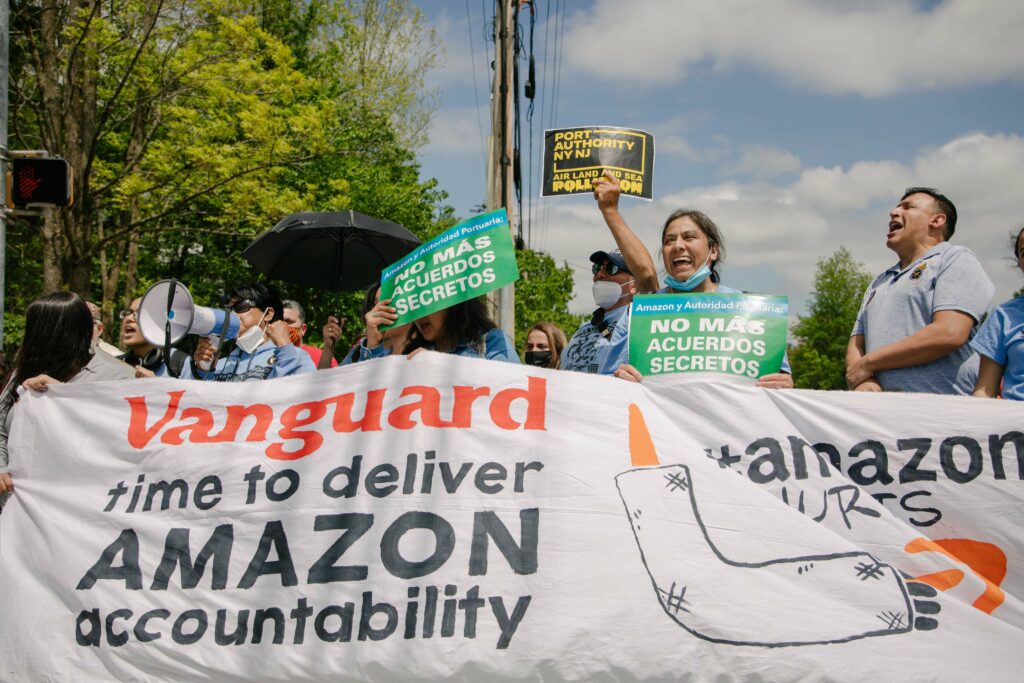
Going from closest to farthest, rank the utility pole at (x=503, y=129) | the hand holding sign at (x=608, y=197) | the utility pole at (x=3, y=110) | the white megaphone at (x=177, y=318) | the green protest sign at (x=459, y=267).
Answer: the green protest sign at (x=459, y=267)
the hand holding sign at (x=608, y=197)
the white megaphone at (x=177, y=318)
the utility pole at (x=3, y=110)
the utility pole at (x=503, y=129)

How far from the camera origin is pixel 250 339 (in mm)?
4746

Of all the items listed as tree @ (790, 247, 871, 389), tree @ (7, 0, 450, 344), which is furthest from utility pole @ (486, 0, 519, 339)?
tree @ (790, 247, 871, 389)

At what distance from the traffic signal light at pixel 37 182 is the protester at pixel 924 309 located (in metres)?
6.02

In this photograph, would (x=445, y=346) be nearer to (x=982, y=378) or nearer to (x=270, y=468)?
(x=270, y=468)

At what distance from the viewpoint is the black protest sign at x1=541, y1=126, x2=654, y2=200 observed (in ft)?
19.7

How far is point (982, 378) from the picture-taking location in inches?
140

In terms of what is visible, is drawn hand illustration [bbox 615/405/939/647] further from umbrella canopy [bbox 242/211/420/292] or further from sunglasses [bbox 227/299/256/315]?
umbrella canopy [bbox 242/211/420/292]

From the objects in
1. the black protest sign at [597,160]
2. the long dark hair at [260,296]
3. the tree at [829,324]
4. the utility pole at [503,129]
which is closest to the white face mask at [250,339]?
the long dark hair at [260,296]

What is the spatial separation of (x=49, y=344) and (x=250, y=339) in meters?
1.13

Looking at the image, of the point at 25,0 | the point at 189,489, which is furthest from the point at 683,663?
the point at 25,0

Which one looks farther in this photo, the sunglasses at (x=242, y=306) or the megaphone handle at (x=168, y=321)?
the sunglasses at (x=242, y=306)

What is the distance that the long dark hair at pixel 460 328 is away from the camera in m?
3.87

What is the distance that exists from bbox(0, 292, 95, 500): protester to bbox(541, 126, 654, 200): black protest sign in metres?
3.27

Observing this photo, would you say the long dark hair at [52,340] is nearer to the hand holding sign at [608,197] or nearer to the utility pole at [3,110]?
the hand holding sign at [608,197]
